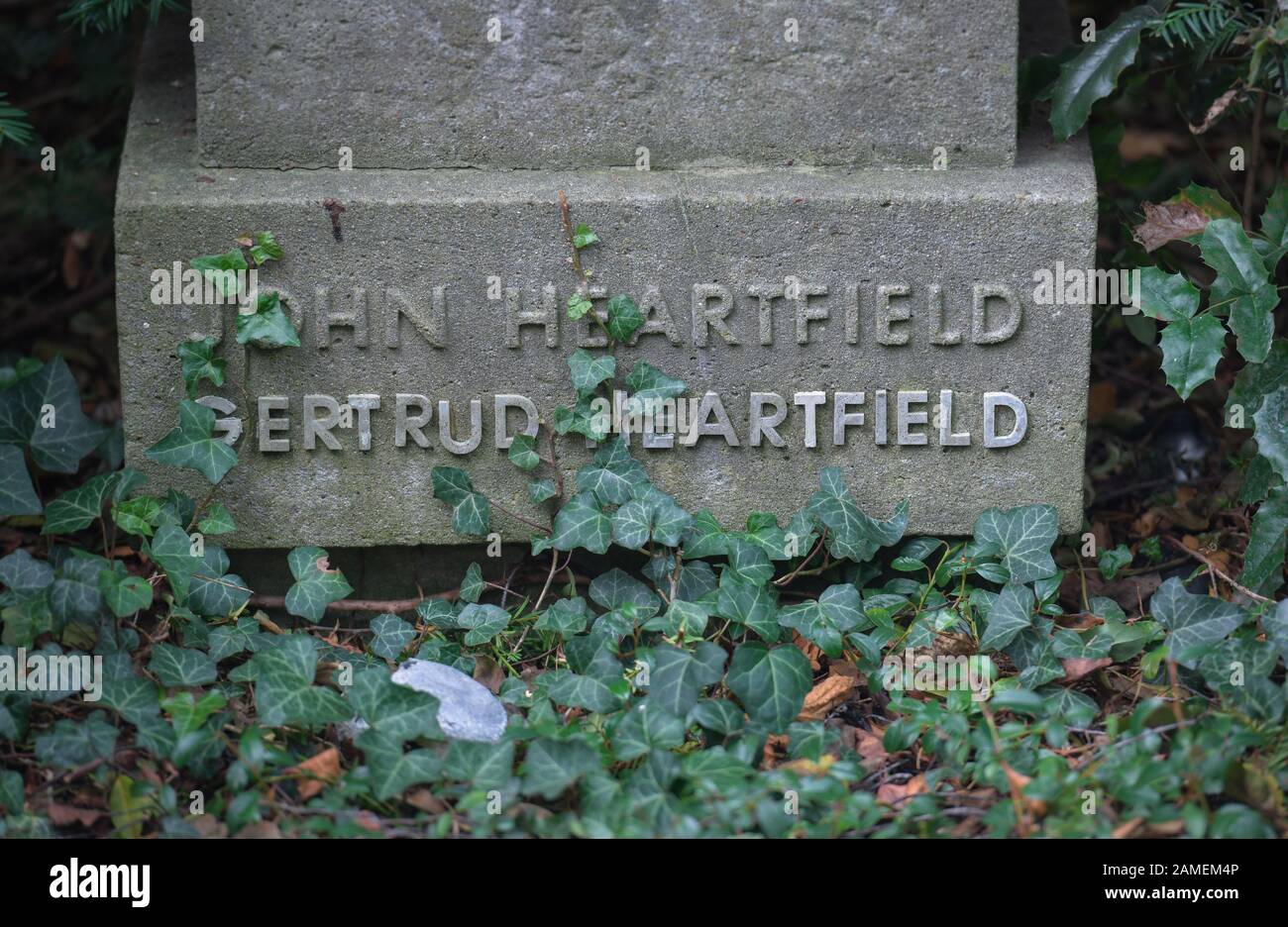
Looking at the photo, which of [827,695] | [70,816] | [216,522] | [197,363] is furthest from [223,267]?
[827,695]

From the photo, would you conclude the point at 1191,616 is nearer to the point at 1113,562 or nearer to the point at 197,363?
the point at 1113,562

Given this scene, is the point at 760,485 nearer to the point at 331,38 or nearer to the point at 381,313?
the point at 381,313

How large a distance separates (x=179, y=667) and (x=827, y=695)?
4.06 ft

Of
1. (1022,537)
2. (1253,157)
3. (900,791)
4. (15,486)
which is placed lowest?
(900,791)

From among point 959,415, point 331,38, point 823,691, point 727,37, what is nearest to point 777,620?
point 823,691

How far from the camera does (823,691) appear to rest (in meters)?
2.59

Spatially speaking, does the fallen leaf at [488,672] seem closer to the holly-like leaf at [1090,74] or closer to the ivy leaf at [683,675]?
the ivy leaf at [683,675]

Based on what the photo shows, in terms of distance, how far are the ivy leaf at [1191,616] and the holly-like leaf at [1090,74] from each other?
0.98 m

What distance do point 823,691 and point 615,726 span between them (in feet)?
1.70

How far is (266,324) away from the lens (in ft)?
8.70

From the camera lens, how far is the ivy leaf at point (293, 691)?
7.52 feet

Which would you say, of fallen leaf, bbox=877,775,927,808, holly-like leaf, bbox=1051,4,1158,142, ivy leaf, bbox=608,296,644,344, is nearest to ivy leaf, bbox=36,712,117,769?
ivy leaf, bbox=608,296,644,344

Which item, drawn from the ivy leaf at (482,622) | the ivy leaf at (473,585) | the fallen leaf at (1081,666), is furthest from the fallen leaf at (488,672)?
the fallen leaf at (1081,666)

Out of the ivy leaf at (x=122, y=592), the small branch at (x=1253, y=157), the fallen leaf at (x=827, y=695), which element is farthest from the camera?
the small branch at (x=1253, y=157)
